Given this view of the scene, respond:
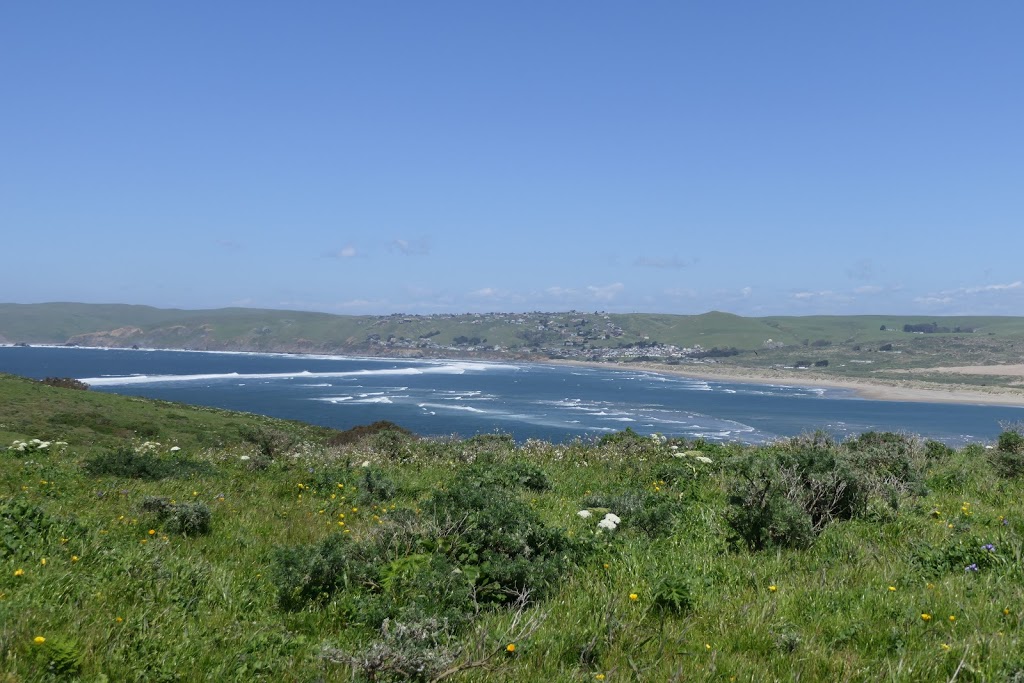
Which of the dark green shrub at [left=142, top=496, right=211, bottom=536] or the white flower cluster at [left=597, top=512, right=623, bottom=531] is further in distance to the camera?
the dark green shrub at [left=142, top=496, right=211, bottom=536]

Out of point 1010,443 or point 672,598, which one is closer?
point 672,598

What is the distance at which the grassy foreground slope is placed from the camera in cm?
479

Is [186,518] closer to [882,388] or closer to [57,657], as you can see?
[57,657]

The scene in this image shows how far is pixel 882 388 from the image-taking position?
152750mm

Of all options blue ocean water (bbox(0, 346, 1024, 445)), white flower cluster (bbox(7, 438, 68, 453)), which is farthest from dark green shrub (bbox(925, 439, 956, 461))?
blue ocean water (bbox(0, 346, 1024, 445))

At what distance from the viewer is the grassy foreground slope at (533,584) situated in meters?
4.79

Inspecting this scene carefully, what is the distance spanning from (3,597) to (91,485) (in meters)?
7.62

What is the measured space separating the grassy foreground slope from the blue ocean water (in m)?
47.0

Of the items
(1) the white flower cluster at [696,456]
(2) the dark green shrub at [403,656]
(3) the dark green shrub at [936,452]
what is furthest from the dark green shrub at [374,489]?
(3) the dark green shrub at [936,452]

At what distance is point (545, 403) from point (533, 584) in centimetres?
10054

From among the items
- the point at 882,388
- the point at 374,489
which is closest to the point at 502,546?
the point at 374,489

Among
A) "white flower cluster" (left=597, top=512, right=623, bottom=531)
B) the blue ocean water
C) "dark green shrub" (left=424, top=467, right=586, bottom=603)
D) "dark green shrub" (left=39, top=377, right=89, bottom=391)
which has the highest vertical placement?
"dark green shrub" (left=424, top=467, right=586, bottom=603)

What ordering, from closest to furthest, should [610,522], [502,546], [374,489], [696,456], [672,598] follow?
[672,598]
[502,546]
[610,522]
[374,489]
[696,456]

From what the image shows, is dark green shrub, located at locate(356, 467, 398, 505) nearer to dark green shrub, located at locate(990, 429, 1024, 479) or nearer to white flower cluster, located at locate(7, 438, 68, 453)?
white flower cluster, located at locate(7, 438, 68, 453)
